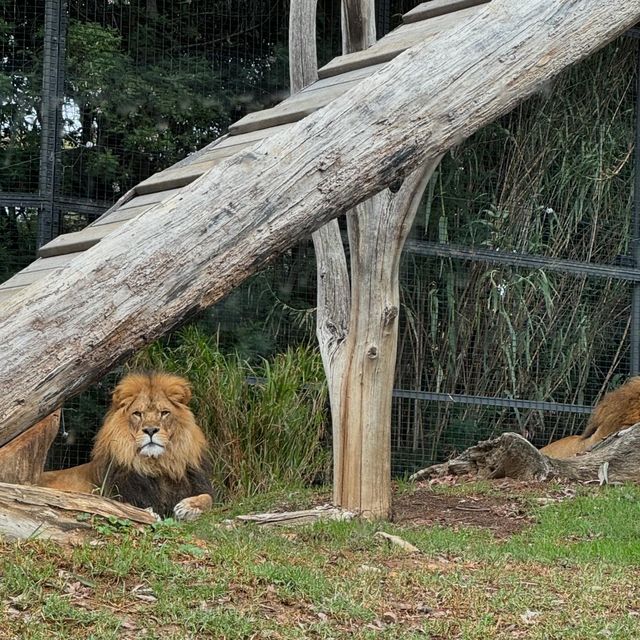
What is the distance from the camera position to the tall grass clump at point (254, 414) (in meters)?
9.89

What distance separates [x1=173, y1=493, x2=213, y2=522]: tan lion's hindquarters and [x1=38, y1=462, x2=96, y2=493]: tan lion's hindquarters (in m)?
0.70

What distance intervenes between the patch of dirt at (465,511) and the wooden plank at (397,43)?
116 inches

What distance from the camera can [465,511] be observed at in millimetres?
8469

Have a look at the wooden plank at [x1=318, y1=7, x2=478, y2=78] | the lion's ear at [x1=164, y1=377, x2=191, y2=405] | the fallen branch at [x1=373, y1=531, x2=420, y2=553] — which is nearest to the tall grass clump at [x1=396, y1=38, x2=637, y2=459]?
the lion's ear at [x1=164, y1=377, x2=191, y2=405]

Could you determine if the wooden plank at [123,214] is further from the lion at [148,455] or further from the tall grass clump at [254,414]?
the tall grass clump at [254,414]

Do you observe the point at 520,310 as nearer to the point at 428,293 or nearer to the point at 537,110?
the point at 428,293

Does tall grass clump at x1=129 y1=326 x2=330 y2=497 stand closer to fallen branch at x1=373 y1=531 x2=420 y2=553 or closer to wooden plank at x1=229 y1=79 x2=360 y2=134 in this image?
fallen branch at x1=373 y1=531 x2=420 y2=553

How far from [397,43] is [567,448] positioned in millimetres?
5641

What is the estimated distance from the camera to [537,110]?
12391mm

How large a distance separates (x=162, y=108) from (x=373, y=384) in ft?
14.5

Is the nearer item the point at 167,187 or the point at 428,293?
the point at 167,187

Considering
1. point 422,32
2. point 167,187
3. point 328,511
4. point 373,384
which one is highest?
point 422,32

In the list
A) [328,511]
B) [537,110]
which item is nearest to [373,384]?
[328,511]

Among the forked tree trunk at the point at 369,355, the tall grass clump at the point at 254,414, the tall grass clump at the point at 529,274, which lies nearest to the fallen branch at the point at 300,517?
the forked tree trunk at the point at 369,355
